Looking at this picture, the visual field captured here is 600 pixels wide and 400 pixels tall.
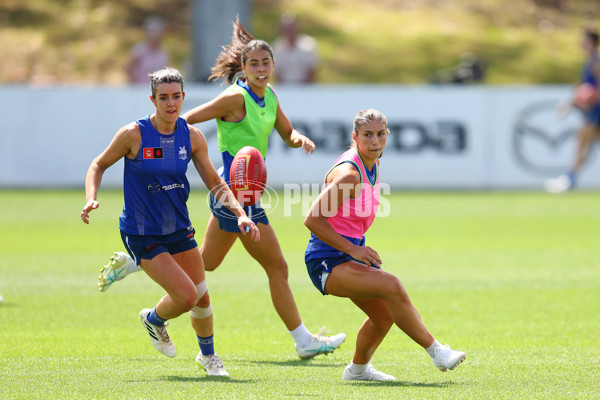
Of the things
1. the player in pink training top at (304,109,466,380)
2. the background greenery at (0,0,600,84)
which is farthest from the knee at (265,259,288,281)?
the background greenery at (0,0,600,84)

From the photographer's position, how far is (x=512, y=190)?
771 inches

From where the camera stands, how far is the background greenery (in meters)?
29.6

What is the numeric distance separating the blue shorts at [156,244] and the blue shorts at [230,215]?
1.79 ft

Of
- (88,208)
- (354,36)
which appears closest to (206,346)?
(88,208)

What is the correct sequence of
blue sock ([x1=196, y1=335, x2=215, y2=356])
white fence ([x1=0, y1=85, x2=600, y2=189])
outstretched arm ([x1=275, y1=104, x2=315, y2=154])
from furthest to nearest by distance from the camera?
white fence ([x1=0, y1=85, x2=600, y2=189]) < outstretched arm ([x1=275, y1=104, x2=315, y2=154]) < blue sock ([x1=196, y1=335, x2=215, y2=356])

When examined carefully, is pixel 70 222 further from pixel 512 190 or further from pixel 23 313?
pixel 512 190

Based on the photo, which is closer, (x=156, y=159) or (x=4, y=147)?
(x=156, y=159)

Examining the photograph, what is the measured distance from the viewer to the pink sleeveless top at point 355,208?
6311mm

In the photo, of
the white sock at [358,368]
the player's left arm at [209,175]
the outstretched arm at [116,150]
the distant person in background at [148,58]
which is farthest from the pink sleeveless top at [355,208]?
the distant person in background at [148,58]

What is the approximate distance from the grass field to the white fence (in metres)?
3.38

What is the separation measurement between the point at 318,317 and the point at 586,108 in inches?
474

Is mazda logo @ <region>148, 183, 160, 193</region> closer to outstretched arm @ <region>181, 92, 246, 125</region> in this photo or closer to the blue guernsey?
the blue guernsey

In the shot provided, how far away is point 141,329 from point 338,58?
75.2ft

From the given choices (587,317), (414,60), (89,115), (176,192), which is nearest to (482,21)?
(414,60)
